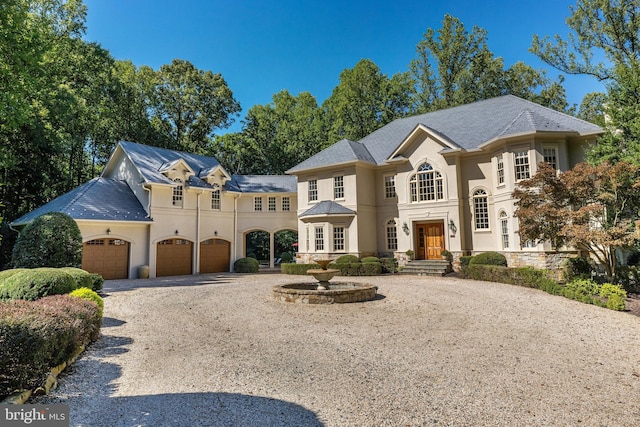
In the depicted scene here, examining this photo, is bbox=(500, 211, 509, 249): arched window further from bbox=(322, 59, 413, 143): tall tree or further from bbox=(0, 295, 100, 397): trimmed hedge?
bbox=(322, 59, 413, 143): tall tree

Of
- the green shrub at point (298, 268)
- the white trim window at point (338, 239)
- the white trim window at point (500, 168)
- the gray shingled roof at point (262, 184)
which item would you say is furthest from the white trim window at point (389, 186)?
the gray shingled roof at point (262, 184)

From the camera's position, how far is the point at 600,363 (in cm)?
660

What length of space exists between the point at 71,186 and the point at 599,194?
111 ft

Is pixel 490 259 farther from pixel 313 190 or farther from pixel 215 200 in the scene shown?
pixel 215 200

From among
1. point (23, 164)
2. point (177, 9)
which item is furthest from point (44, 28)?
point (177, 9)

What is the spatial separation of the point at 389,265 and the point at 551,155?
393 inches

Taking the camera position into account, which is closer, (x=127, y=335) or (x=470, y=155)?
(x=127, y=335)

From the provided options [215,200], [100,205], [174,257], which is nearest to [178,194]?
[215,200]

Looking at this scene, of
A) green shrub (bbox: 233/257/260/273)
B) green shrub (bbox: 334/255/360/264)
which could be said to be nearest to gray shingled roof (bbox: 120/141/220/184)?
green shrub (bbox: 233/257/260/273)

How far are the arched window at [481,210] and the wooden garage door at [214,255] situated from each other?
1678 cm

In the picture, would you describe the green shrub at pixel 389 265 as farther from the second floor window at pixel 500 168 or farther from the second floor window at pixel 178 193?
the second floor window at pixel 178 193

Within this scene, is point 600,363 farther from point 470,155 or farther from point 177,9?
point 177,9

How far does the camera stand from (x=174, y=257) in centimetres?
2372

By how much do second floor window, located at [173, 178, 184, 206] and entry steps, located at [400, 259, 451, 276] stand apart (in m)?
14.9
